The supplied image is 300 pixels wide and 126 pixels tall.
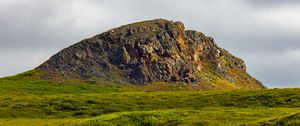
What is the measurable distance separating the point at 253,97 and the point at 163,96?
22.2m

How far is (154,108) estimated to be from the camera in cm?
9988

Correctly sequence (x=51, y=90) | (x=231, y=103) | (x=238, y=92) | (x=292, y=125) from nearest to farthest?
1. (x=292, y=125)
2. (x=231, y=103)
3. (x=238, y=92)
4. (x=51, y=90)

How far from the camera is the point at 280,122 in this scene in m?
52.5

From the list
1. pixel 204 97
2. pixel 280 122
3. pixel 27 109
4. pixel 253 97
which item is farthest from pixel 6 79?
pixel 280 122

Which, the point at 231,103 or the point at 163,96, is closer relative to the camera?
the point at 231,103

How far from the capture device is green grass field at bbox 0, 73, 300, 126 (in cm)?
6569

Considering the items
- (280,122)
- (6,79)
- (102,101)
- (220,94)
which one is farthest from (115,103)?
(6,79)

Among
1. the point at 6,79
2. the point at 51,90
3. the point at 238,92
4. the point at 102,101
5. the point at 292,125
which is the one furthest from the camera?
the point at 6,79

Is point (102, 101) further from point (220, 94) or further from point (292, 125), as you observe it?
point (292, 125)

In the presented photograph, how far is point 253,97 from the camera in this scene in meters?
92.9

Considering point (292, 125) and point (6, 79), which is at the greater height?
point (6, 79)

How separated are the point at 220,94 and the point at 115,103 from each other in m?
18.7

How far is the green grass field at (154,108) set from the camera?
6569 cm

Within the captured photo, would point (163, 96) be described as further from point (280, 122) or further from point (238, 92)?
point (280, 122)
